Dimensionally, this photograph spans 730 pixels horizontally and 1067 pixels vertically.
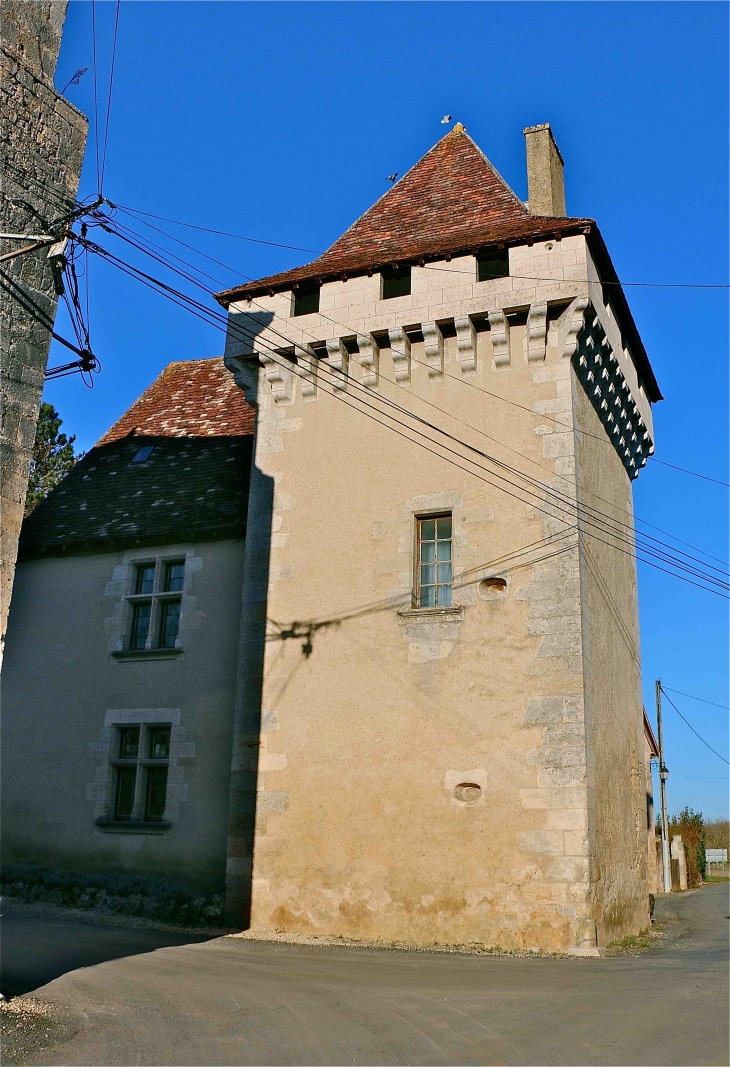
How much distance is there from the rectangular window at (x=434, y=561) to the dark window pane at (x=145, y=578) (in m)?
4.73

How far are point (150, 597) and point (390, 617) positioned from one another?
174 inches

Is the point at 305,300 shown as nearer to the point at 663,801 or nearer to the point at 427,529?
the point at 427,529

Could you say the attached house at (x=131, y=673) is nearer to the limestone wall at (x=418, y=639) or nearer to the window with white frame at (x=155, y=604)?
the window with white frame at (x=155, y=604)

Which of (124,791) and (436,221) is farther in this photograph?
(436,221)

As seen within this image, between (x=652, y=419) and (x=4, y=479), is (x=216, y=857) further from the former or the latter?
(x=652, y=419)

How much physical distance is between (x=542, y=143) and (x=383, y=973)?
39.5 ft

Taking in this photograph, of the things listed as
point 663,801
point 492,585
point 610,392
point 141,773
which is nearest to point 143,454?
point 141,773

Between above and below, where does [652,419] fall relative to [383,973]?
above

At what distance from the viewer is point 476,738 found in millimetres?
11094

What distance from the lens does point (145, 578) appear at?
1491 cm

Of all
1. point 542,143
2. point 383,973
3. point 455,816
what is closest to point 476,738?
point 455,816

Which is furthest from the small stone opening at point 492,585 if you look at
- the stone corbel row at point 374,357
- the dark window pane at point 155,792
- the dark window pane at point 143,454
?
the dark window pane at point 143,454

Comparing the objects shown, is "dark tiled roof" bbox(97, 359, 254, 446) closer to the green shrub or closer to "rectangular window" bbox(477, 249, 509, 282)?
"rectangular window" bbox(477, 249, 509, 282)

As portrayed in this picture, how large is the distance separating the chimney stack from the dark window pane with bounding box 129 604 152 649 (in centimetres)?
844
